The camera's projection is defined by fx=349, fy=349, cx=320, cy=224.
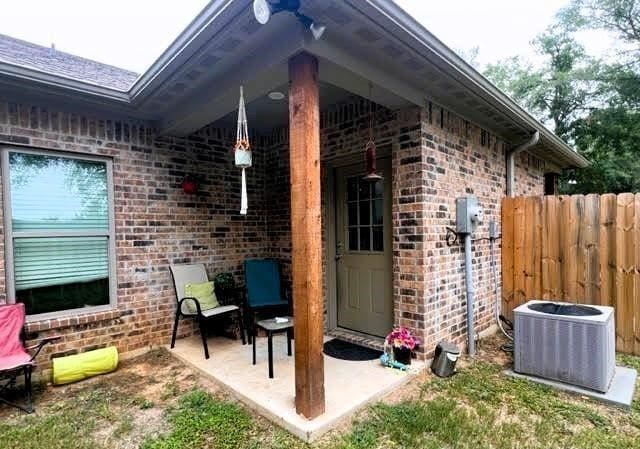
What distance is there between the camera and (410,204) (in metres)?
3.47

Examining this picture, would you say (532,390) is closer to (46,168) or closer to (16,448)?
(16,448)

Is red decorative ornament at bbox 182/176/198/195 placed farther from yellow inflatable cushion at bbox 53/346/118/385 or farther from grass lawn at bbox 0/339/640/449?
grass lawn at bbox 0/339/640/449

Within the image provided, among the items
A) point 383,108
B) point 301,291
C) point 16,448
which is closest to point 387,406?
point 301,291

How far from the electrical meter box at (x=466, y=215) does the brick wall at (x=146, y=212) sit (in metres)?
2.78

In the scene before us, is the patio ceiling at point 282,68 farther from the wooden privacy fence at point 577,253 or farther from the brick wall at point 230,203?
the wooden privacy fence at point 577,253

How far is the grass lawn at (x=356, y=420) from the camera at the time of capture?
7.50 ft

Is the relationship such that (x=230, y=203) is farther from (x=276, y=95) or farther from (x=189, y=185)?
(x=276, y=95)

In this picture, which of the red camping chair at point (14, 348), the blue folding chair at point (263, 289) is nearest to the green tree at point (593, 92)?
the blue folding chair at point (263, 289)

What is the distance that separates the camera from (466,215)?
3746 millimetres

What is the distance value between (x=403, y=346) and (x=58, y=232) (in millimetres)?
3528

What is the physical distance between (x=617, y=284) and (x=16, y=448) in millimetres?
5553

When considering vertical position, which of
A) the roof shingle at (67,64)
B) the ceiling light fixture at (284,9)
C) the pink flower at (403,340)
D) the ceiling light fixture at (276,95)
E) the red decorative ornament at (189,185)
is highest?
the roof shingle at (67,64)

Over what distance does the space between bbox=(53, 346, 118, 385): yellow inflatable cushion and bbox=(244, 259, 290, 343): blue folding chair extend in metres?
1.46

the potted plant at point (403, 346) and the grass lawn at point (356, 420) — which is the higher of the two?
the potted plant at point (403, 346)
